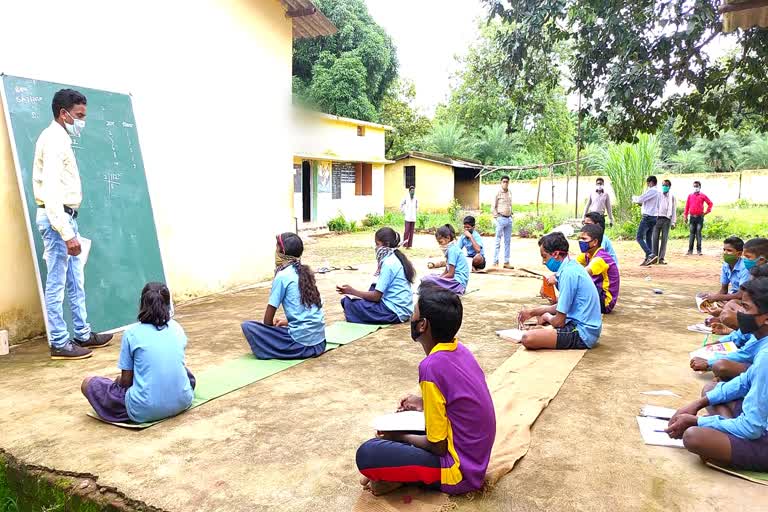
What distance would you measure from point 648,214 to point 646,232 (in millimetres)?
538

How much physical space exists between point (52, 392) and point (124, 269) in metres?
2.19

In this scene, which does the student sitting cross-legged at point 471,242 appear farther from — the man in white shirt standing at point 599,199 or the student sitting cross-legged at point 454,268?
the man in white shirt standing at point 599,199

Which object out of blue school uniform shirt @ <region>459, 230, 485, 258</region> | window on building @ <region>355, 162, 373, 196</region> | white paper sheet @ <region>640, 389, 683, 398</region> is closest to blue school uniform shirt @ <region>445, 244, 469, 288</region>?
blue school uniform shirt @ <region>459, 230, 485, 258</region>

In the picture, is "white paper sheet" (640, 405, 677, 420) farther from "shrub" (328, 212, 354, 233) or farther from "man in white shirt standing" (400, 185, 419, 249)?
"shrub" (328, 212, 354, 233)

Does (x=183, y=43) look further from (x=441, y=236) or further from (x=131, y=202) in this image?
(x=441, y=236)

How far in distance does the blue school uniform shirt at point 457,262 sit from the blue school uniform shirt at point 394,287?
5.13 feet

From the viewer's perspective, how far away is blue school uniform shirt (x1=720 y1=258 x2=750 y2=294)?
5617 mm

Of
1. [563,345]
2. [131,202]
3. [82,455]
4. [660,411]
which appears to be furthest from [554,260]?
[131,202]

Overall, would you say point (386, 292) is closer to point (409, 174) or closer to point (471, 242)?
point (471, 242)

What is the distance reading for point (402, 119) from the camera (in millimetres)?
28750

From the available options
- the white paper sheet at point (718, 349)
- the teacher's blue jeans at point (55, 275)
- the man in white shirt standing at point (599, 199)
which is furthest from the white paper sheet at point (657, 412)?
the man in white shirt standing at point (599, 199)

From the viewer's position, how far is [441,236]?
7.68m

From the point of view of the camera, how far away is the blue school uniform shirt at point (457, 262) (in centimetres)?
800

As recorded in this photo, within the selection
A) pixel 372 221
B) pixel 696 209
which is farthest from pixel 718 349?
pixel 372 221
